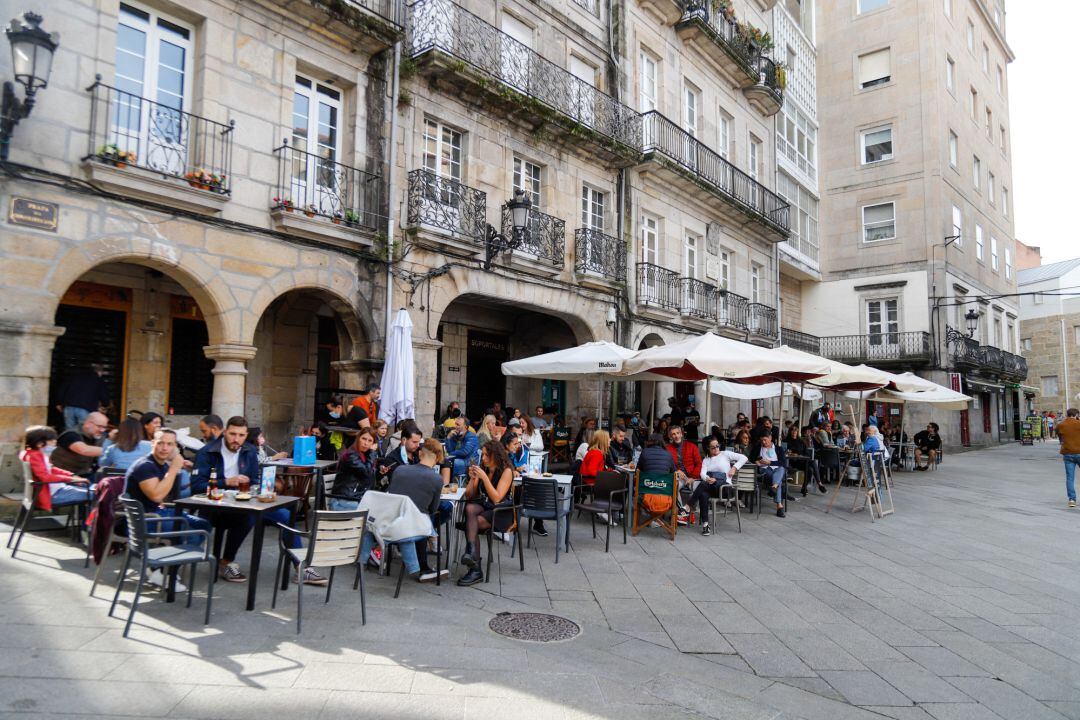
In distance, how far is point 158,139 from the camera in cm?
846

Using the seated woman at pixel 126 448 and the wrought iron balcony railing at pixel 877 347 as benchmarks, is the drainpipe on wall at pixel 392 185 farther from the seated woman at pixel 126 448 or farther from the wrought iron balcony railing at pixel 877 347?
the wrought iron balcony railing at pixel 877 347

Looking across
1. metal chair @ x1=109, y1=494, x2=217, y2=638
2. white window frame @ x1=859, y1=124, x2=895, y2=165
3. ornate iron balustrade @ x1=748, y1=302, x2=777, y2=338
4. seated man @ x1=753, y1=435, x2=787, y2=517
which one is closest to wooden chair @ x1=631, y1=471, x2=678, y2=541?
seated man @ x1=753, y1=435, x2=787, y2=517

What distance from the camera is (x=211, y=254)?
8.87m

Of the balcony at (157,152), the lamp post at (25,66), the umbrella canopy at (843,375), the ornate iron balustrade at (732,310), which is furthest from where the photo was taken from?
the ornate iron balustrade at (732,310)

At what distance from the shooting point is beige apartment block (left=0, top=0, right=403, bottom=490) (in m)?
7.48

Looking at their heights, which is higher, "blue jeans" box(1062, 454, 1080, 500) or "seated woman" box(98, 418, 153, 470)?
"seated woman" box(98, 418, 153, 470)

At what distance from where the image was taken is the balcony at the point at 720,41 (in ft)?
59.3

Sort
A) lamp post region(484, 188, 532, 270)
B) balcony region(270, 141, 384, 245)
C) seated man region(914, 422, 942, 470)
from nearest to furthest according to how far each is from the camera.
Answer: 1. balcony region(270, 141, 384, 245)
2. lamp post region(484, 188, 532, 270)
3. seated man region(914, 422, 942, 470)

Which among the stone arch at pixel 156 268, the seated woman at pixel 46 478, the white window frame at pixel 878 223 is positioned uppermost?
the white window frame at pixel 878 223

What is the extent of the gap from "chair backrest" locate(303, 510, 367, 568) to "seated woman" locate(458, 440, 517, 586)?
4.75 ft

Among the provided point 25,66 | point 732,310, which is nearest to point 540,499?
point 25,66

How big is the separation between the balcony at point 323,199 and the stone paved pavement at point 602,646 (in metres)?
5.17

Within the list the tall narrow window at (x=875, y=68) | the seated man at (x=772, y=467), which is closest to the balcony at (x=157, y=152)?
the seated man at (x=772, y=467)

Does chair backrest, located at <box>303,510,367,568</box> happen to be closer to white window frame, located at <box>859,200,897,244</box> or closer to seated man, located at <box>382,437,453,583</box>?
seated man, located at <box>382,437,453,583</box>
